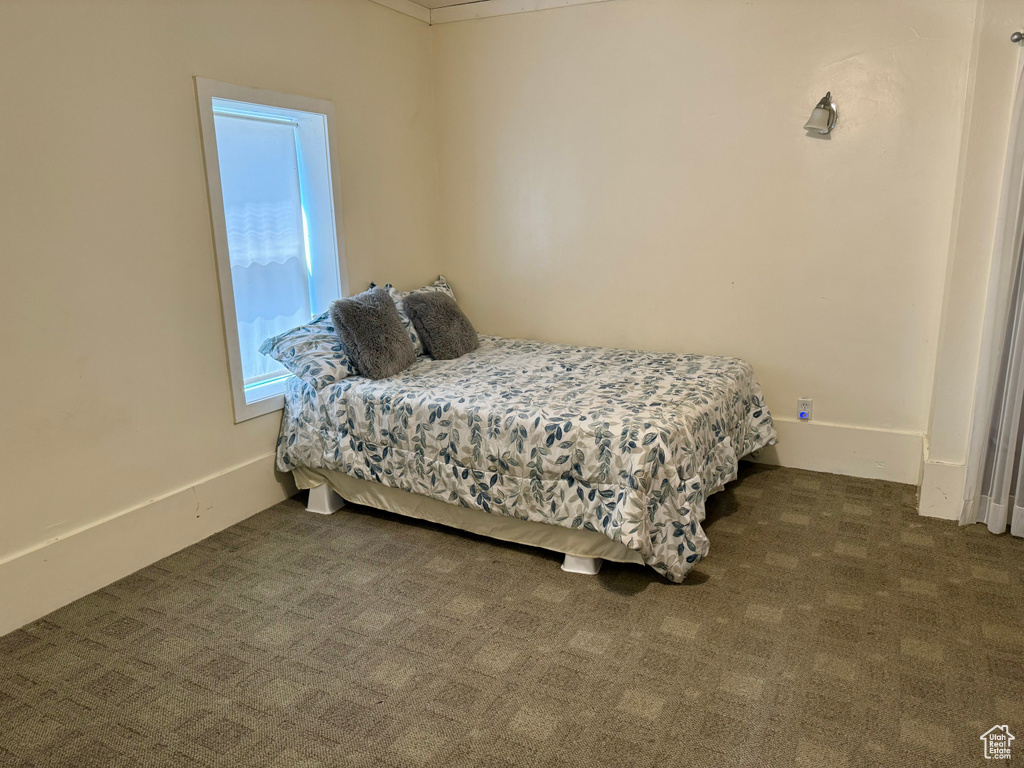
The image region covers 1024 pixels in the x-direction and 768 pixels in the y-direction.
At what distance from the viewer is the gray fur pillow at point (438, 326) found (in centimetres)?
361

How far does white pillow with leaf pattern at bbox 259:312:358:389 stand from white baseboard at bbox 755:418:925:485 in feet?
6.93

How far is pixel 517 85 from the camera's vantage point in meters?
3.93

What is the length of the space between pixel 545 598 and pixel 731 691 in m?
0.70

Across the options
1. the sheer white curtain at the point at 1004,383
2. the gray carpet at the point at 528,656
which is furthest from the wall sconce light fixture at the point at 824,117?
the gray carpet at the point at 528,656

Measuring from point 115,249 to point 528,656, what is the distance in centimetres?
198

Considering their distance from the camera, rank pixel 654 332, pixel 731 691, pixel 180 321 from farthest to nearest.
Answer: pixel 654 332 → pixel 180 321 → pixel 731 691

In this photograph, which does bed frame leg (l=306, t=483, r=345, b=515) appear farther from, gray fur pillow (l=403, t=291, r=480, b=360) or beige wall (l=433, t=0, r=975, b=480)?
A: beige wall (l=433, t=0, r=975, b=480)

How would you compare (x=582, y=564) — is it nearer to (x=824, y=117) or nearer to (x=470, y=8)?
Answer: (x=824, y=117)

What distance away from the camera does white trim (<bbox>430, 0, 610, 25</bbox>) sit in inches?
147

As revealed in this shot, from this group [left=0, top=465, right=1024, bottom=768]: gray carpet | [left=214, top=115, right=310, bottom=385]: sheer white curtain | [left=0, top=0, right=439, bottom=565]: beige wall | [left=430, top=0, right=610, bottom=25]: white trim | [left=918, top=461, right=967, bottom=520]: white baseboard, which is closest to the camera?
[left=0, top=465, right=1024, bottom=768]: gray carpet

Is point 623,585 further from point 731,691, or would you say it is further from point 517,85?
point 517,85

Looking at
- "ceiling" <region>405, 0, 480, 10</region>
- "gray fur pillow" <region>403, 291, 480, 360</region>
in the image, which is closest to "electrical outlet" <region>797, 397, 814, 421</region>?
"gray fur pillow" <region>403, 291, 480, 360</region>

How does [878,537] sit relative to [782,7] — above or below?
below

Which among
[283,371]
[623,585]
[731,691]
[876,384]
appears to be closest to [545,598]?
[623,585]
